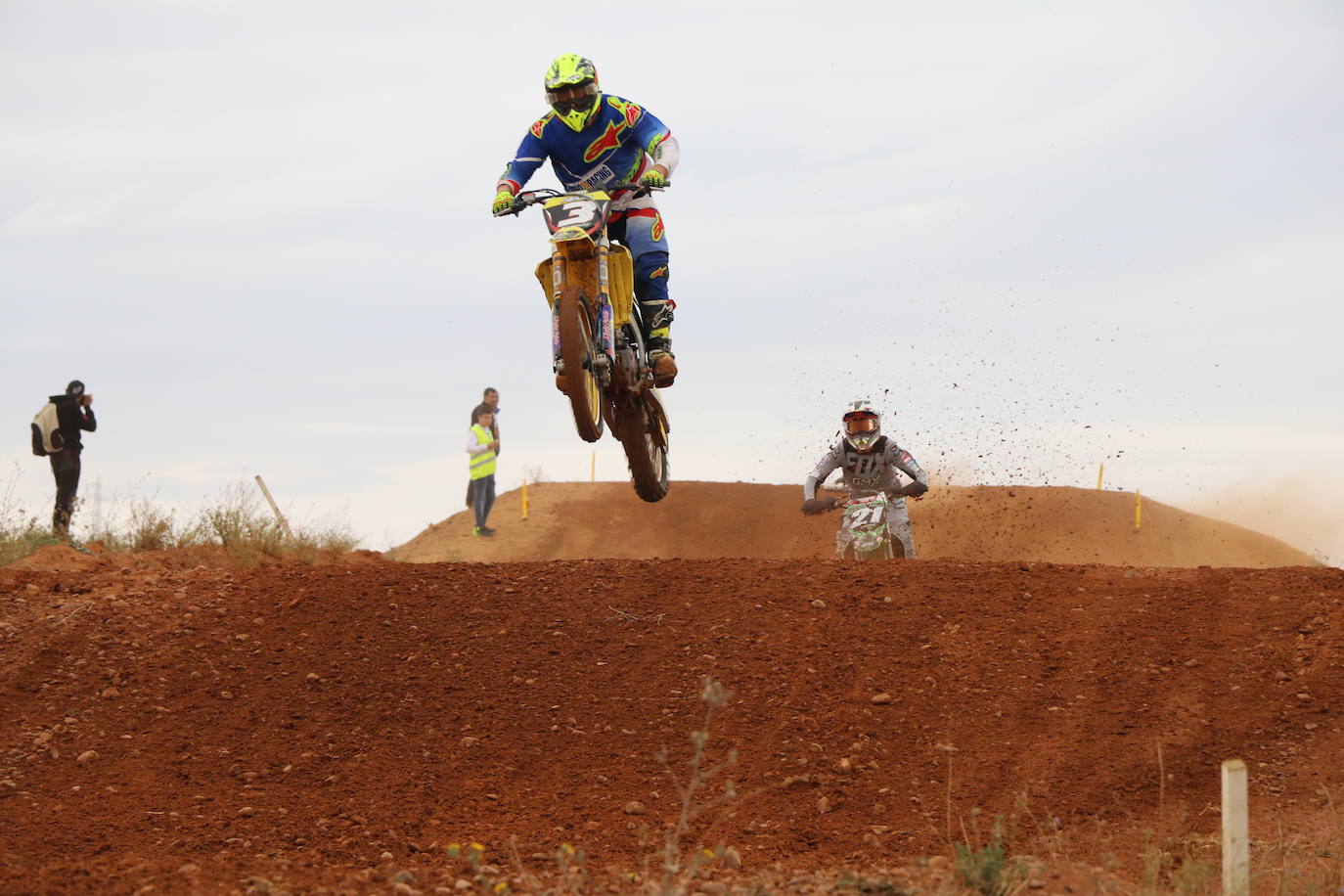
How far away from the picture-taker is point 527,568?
357 inches

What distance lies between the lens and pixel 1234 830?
459 cm

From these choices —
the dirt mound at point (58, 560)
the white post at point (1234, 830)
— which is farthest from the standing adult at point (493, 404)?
the white post at point (1234, 830)

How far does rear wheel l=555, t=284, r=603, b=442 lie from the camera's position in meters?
7.80

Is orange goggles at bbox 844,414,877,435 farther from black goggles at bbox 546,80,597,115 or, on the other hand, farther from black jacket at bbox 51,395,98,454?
black jacket at bbox 51,395,98,454

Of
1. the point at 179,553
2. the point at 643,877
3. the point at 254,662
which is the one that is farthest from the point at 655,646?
the point at 179,553

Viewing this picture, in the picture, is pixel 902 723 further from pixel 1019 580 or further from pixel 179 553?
pixel 179 553

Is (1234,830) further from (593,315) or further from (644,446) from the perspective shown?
(644,446)

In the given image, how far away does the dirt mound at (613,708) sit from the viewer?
5.66 m

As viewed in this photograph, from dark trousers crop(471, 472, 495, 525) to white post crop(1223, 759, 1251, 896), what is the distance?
1498cm

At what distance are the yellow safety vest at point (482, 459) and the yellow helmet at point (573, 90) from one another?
981 cm

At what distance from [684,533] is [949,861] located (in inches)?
682

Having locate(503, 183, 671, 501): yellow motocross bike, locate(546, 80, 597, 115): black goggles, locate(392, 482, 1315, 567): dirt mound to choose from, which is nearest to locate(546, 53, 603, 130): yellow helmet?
locate(546, 80, 597, 115): black goggles

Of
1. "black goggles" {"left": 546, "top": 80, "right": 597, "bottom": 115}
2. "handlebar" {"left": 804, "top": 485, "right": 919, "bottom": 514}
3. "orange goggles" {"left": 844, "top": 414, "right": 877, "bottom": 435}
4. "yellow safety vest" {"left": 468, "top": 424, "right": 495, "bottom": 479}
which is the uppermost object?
"black goggles" {"left": 546, "top": 80, "right": 597, "bottom": 115}

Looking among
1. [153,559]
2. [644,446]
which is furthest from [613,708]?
[153,559]
